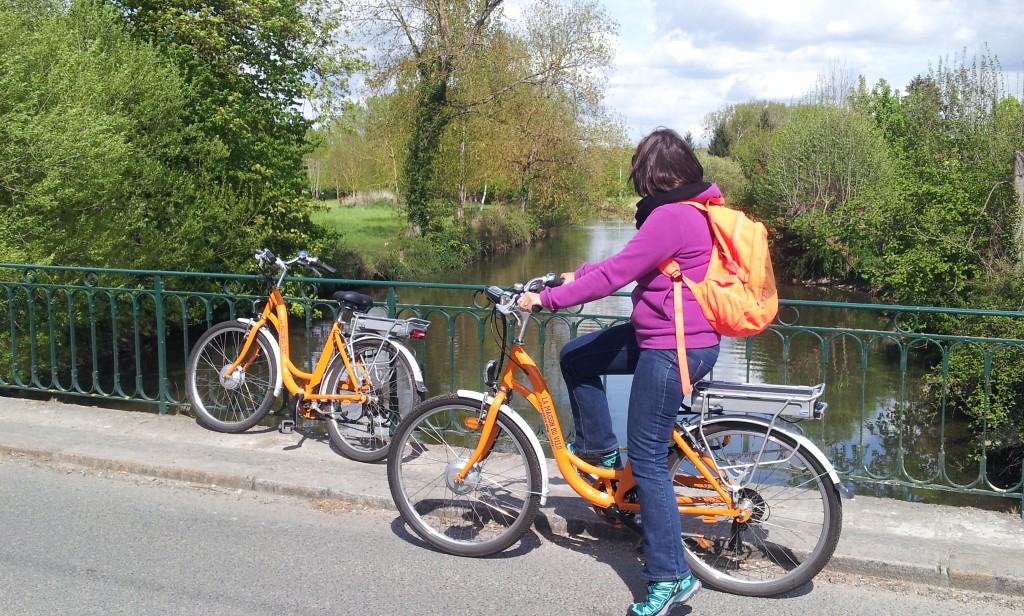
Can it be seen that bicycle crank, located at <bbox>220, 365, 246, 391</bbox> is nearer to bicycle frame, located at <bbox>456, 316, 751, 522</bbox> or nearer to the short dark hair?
bicycle frame, located at <bbox>456, 316, 751, 522</bbox>

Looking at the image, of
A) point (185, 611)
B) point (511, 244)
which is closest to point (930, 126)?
point (185, 611)

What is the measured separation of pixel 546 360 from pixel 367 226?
3158 centimetres

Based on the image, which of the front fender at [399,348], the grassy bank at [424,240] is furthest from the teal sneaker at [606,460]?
the grassy bank at [424,240]

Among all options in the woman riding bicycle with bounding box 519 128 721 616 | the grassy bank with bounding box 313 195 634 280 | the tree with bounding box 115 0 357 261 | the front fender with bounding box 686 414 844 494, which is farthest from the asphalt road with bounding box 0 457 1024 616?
the grassy bank with bounding box 313 195 634 280

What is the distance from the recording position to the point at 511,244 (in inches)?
1690

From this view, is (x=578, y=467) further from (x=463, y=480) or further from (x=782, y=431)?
(x=782, y=431)

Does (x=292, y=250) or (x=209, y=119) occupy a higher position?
(x=209, y=119)

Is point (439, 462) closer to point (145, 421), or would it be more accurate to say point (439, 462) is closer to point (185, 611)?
point (185, 611)

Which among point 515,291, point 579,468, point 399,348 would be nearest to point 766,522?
point 579,468

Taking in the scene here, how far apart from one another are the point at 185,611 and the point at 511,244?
39.6m

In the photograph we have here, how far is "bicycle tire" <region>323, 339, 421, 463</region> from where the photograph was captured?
5.54 meters

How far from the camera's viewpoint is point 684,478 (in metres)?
3.77

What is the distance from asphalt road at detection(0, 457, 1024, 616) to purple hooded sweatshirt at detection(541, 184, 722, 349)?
46.2 inches

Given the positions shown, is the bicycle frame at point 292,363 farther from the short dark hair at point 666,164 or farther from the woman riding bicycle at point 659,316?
the short dark hair at point 666,164
